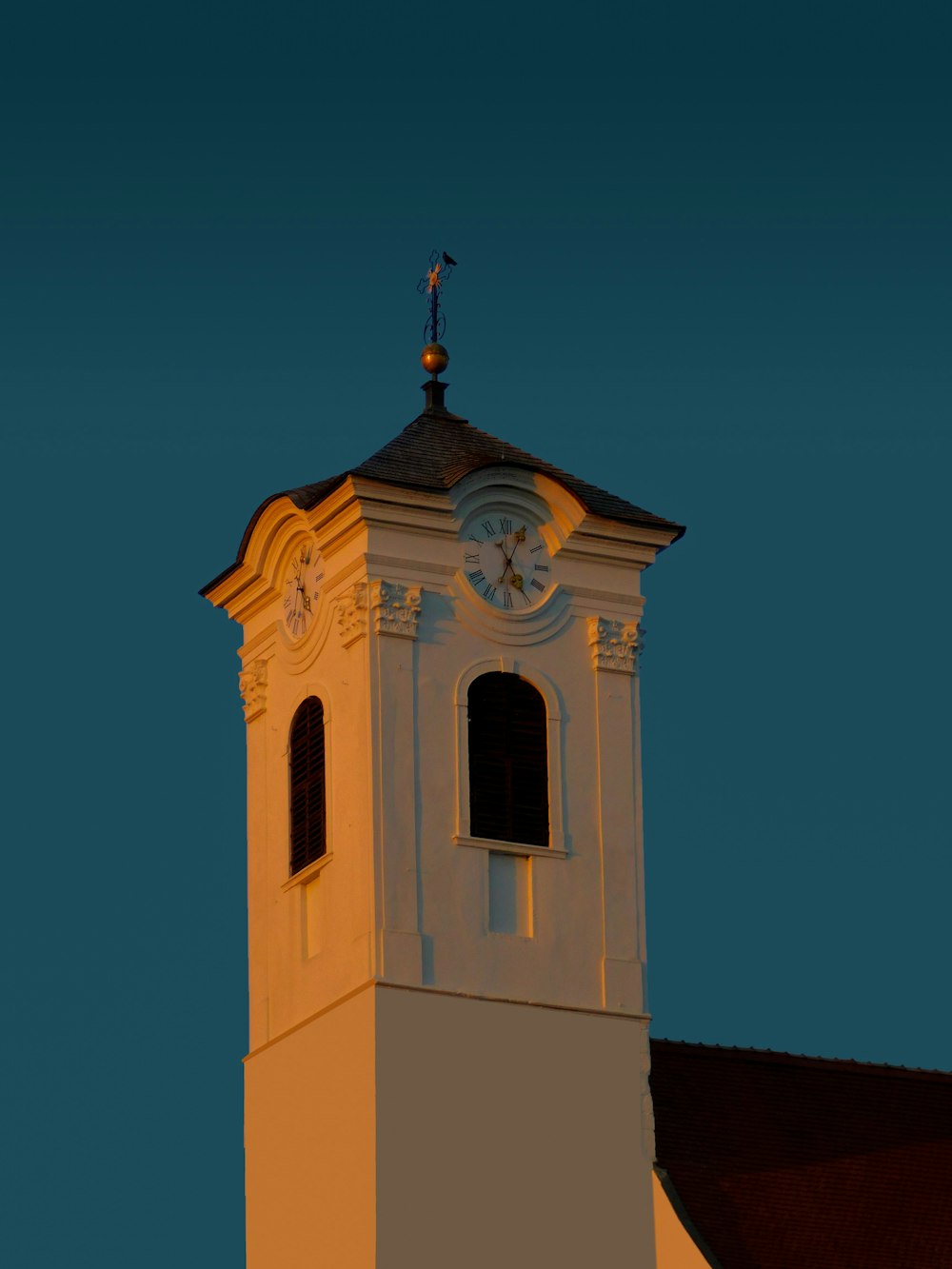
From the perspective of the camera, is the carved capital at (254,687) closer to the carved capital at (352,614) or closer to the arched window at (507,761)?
the carved capital at (352,614)

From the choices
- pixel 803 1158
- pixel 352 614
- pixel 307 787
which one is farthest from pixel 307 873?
pixel 803 1158

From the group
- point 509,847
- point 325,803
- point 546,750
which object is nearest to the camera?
point 509,847

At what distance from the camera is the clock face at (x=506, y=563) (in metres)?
47.0

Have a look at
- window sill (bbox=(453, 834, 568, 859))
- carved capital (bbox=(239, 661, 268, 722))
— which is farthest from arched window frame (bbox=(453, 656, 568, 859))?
carved capital (bbox=(239, 661, 268, 722))

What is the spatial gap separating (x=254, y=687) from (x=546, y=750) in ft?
14.1

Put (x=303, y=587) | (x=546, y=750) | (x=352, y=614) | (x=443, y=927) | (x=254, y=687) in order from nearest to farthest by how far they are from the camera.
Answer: (x=443, y=927), (x=352, y=614), (x=546, y=750), (x=303, y=587), (x=254, y=687)

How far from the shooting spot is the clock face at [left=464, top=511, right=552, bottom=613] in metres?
47.0

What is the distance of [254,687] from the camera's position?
161 feet

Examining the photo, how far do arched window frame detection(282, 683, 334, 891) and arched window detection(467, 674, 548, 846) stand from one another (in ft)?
5.71

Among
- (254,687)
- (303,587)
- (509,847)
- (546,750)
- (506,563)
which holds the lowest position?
(509,847)

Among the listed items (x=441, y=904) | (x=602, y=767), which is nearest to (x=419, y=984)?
(x=441, y=904)

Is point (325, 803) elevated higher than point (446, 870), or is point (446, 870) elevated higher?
point (325, 803)

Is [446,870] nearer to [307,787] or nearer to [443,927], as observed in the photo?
[443,927]

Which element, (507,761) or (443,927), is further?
(507,761)
